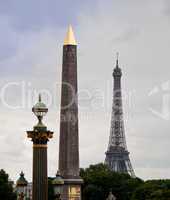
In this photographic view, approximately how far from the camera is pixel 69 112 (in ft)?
299

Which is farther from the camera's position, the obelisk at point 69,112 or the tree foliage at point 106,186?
the tree foliage at point 106,186

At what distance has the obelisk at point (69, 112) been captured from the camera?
8975 centimetres

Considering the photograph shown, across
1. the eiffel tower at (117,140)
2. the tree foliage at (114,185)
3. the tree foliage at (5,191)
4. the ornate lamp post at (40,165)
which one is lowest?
the ornate lamp post at (40,165)

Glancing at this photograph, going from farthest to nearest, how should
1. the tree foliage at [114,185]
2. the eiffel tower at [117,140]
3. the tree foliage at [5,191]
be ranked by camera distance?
the eiffel tower at [117,140] < the tree foliage at [114,185] < the tree foliage at [5,191]

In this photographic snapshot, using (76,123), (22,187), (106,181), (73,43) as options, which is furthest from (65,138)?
(22,187)

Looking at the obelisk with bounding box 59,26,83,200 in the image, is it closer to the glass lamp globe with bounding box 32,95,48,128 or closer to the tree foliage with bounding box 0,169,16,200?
the tree foliage with bounding box 0,169,16,200

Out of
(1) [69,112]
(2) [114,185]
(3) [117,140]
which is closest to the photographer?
(1) [69,112]

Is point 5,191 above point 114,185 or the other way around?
the other way around

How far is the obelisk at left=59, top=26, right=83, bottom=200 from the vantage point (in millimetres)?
89750

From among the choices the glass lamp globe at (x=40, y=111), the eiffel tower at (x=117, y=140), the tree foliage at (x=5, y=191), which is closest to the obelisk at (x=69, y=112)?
the tree foliage at (x=5, y=191)

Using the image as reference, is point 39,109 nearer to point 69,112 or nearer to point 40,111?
point 40,111

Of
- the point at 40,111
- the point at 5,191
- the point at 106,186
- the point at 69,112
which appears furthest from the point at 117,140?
the point at 40,111

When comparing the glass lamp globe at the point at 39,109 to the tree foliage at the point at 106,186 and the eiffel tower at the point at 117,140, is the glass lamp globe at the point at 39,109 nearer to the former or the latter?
the tree foliage at the point at 106,186

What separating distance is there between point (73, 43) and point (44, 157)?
56.3 m
